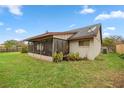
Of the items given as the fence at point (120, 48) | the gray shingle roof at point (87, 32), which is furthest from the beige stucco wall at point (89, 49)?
the fence at point (120, 48)

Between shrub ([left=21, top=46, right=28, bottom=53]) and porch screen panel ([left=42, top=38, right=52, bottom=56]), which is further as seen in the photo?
shrub ([left=21, top=46, right=28, bottom=53])

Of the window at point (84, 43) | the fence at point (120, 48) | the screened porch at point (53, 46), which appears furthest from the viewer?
the fence at point (120, 48)

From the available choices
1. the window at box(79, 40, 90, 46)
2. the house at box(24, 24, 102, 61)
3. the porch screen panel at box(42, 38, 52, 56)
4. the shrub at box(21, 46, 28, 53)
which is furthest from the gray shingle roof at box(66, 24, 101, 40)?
the shrub at box(21, 46, 28, 53)

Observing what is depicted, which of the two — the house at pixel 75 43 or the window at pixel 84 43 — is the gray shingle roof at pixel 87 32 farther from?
the window at pixel 84 43

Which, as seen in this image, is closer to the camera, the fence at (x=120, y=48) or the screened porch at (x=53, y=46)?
the screened porch at (x=53, y=46)

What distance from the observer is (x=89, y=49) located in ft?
34.1

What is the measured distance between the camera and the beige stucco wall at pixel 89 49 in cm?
1038

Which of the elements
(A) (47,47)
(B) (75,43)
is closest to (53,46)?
(A) (47,47)

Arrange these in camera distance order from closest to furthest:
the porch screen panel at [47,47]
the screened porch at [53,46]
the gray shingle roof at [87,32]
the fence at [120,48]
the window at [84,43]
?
the gray shingle roof at [87,32], the window at [84,43], the screened porch at [53,46], the porch screen panel at [47,47], the fence at [120,48]

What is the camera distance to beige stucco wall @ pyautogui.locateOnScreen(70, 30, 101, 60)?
10383 millimetres

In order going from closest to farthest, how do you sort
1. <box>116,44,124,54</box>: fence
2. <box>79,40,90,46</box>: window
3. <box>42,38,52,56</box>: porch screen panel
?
1. <box>79,40,90,46</box>: window
2. <box>42,38,52,56</box>: porch screen panel
3. <box>116,44,124,54</box>: fence

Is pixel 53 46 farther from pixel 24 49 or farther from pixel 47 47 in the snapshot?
pixel 24 49

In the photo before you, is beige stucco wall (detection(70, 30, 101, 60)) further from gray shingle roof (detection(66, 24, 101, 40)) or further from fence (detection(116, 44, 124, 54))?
fence (detection(116, 44, 124, 54))

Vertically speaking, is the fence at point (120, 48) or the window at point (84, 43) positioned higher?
the window at point (84, 43)
